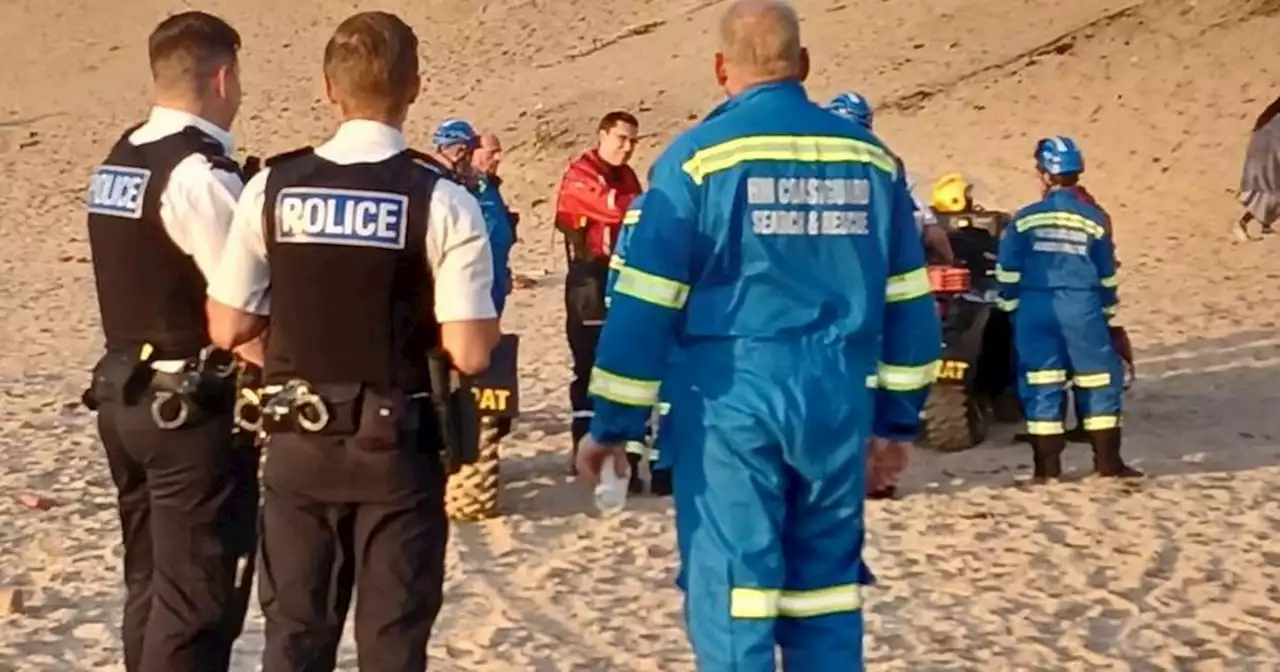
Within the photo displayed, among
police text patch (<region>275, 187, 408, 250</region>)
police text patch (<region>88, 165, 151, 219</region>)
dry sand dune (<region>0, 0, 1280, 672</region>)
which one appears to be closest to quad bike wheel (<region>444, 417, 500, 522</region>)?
dry sand dune (<region>0, 0, 1280, 672</region>)

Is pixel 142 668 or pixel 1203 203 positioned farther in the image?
pixel 1203 203

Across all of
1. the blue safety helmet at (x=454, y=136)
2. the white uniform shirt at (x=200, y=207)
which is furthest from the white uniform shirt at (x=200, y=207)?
the blue safety helmet at (x=454, y=136)

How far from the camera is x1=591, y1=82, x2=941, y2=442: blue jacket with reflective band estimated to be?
4.58 meters

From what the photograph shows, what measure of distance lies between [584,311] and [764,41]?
4258 mm

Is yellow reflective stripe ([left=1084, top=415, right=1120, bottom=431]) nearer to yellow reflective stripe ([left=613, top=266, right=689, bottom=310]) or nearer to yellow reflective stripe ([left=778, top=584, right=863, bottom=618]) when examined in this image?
yellow reflective stripe ([left=778, top=584, right=863, bottom=618])

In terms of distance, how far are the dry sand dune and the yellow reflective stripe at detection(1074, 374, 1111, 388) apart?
1.71ft

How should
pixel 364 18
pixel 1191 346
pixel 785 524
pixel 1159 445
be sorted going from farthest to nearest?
pixel 1191 346, pixel 1159 445, pixel 785 524, pixel 364 18

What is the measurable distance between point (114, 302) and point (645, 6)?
91.5ft

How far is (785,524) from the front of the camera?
4824 mm

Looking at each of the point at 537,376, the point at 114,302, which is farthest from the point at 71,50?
the point at 114,302

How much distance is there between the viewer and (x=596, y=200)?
8797 mm

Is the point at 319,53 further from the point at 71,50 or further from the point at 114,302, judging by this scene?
the point at 114,302

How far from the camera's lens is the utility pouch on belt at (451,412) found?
4.50 meters

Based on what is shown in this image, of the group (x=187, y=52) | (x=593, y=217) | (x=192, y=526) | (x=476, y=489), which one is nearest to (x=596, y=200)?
(x=593, y=217)
